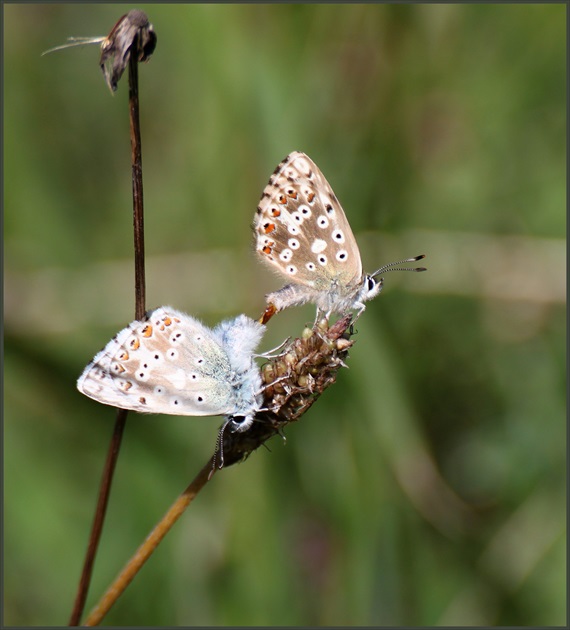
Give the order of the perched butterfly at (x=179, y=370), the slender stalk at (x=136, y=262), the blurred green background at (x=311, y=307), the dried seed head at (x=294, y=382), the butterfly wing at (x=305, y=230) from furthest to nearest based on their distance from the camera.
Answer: the blurred green background at (x=311, y=307)
the butterfly wing at (x=305, y=230)
the perched butterfly at (x=179, y=370)
the dried seed head at (x=294, y=382)
the slender stalk at (x=136, y=262)

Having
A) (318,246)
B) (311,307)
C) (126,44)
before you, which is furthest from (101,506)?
(311,307)

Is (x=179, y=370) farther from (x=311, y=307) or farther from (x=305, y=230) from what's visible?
(x=311, y=307)

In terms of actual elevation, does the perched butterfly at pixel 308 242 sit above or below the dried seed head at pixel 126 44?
below

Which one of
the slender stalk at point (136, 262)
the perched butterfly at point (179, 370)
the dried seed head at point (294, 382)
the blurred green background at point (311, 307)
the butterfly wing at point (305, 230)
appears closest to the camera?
the slender stalk at point (136, 262)

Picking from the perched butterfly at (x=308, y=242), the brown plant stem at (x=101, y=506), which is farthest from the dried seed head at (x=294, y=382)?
the perched butterfly at (x=308, y=242)

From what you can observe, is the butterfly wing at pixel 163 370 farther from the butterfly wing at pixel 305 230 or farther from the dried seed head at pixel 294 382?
the butterfly wing at pixel 305 230

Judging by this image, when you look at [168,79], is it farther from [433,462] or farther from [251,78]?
[433,462]

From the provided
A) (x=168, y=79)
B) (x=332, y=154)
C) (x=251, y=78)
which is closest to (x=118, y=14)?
(x=168, y=79)

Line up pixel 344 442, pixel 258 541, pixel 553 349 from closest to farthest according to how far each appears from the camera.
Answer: pixel 258 541, pixel 344 442, pixel 553 349

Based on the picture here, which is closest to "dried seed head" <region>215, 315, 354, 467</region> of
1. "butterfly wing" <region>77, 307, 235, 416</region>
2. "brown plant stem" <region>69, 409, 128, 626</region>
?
"butterfly wing" <region>77, 307, 235, 416</region>
